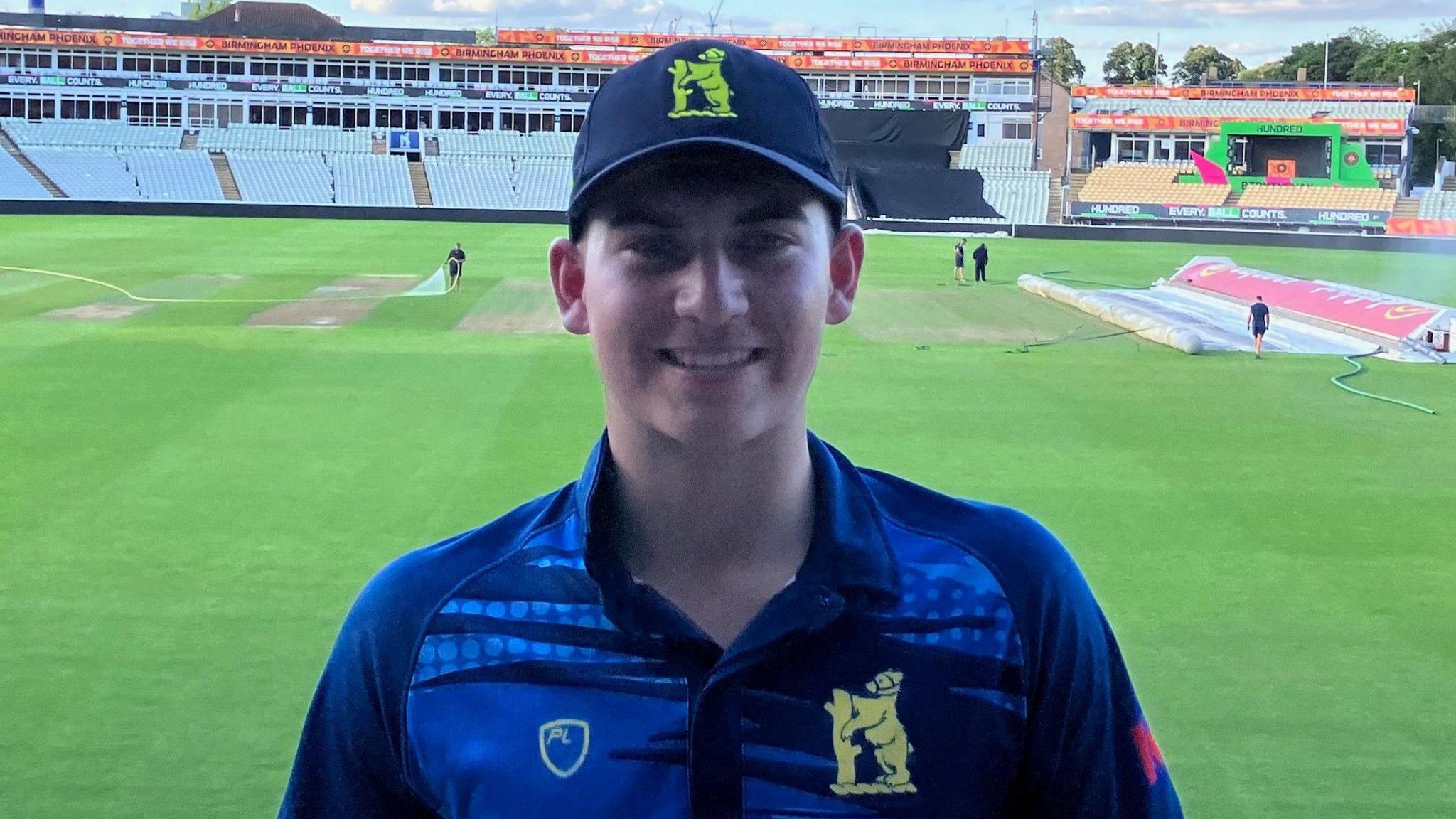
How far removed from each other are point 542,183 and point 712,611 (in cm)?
6451

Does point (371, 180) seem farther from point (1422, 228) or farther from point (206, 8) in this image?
point (206, 8)

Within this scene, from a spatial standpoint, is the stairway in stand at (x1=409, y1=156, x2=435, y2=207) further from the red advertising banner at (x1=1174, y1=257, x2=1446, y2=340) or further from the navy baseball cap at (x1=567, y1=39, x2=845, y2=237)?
the navy baseball cap at (x1=567, y1=39, x2=845, y2=237)

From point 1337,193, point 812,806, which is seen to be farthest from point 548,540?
point 1337,193

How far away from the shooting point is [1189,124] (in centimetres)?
6875

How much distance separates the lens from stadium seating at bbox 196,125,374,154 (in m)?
68.4

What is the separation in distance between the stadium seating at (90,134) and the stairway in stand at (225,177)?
8.13ft

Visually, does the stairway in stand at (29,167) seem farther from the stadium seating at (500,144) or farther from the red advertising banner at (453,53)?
the stadium seating at (500,144)

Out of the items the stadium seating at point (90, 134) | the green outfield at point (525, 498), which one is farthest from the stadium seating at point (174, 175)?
the green outfield at point (525, 498)

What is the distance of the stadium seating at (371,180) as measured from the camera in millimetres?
62875

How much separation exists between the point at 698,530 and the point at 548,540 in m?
0.24

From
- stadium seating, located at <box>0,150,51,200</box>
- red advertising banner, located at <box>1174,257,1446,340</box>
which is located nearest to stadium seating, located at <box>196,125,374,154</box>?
stadium seating, located at <box>0,150,51,200</box>

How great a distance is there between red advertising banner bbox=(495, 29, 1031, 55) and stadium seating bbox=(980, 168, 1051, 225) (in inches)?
301

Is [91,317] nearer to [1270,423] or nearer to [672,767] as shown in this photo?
[1270,423]

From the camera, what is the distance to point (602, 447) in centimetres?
243
